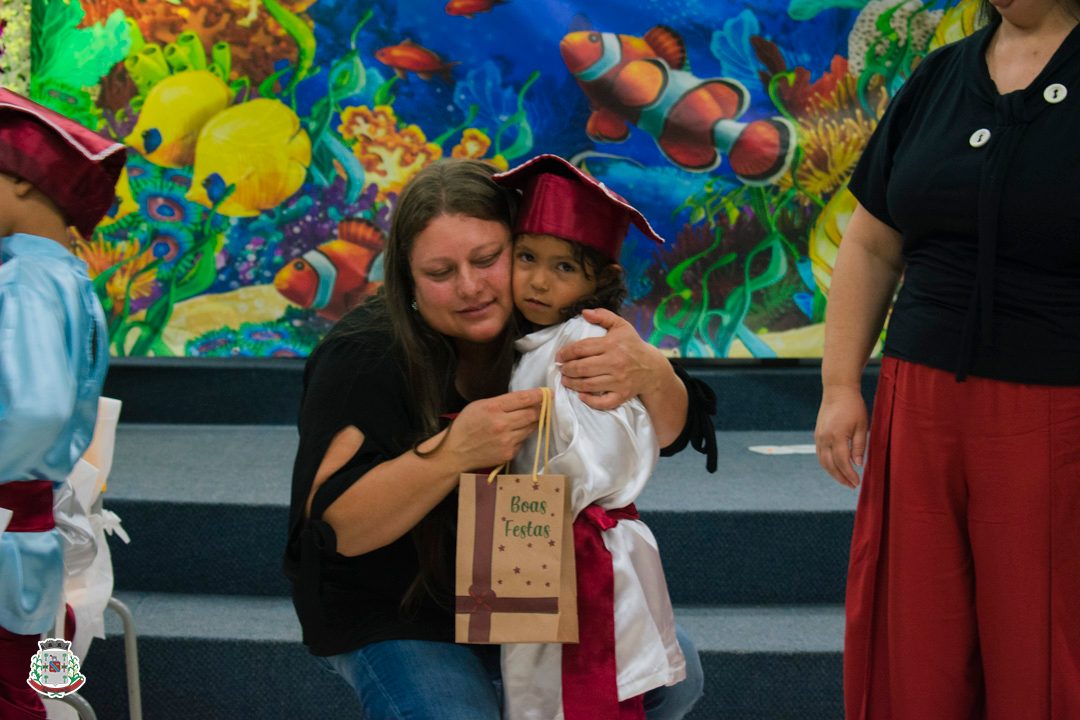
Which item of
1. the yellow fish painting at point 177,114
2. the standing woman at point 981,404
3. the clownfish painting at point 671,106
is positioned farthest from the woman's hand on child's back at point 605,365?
the yellow fish painting at point 177,114

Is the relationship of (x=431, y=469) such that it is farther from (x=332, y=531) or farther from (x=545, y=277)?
(x=545, y=277)

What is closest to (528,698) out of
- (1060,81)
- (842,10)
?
(1060,81)

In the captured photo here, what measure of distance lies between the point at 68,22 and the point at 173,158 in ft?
1.83

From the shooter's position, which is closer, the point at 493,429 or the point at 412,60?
the point at 493,429

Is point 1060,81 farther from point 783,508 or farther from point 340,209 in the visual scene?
point 340,209

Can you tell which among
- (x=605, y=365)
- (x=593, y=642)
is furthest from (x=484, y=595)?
(x=605, y=365)

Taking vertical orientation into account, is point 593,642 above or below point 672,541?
above

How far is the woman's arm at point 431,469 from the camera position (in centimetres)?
157

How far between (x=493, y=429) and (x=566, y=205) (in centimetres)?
33

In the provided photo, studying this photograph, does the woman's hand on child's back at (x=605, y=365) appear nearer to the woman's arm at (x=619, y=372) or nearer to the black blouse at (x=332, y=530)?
the woman's arm at (x=619, y=372)

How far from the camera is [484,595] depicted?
1.55m

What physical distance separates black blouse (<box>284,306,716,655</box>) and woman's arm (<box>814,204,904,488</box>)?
22.2 inches

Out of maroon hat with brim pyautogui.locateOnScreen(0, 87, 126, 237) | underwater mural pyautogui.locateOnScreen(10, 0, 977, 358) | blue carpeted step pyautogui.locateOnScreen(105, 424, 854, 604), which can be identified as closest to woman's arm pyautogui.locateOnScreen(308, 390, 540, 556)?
maroon hat with brim pyautogui.locateOnScreen(0, 87, 126, 237)

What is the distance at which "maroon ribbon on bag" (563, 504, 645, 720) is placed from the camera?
62.4 inches
